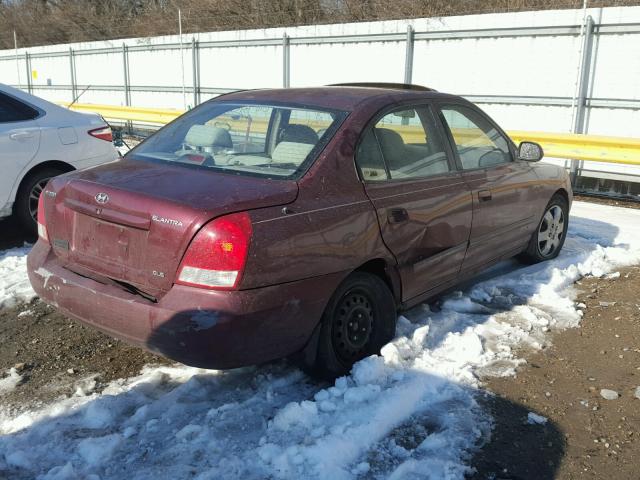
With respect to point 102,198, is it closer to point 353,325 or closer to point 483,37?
point 353,325

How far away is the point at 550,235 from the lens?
592cm

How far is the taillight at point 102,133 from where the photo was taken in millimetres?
6734

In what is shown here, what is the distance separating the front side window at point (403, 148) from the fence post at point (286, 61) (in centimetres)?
981

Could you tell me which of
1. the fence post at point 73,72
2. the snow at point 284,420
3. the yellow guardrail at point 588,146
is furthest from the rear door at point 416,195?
the fence post at point 73,72

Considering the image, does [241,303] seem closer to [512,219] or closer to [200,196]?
[200,196]

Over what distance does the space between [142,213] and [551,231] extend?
4.17 m

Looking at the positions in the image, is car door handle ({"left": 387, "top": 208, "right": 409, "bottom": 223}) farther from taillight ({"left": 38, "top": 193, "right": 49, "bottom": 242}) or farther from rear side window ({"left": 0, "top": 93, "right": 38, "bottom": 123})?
rear side window ({"left": 0, "top": 93, "right": 38, "bottom": 123})

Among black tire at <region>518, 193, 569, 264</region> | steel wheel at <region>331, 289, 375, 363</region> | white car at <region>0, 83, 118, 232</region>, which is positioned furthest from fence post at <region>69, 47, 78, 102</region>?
steel wheel at <region>331, 289, 375, 363</region>

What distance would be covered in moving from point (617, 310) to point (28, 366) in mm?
4205

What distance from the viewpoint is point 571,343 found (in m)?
4.24

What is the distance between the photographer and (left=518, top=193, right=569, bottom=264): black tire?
18.7ft

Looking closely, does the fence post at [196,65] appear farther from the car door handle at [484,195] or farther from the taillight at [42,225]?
the taillight at [42,225]

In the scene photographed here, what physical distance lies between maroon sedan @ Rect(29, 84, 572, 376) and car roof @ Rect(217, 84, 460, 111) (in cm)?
2

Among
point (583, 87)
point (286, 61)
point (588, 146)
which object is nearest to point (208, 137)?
point (588, 146)
